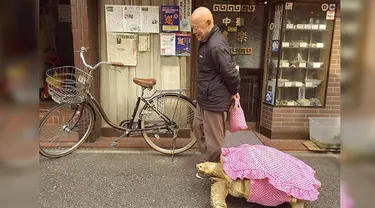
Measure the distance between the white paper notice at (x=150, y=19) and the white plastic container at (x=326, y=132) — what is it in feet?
9.66

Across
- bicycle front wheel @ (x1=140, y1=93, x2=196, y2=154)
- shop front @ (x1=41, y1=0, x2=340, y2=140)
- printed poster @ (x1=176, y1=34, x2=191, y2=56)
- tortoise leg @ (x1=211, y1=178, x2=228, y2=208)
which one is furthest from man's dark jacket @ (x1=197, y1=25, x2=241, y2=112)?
printed poster @ (x1=176, y1=34, x2=191, y2=56)

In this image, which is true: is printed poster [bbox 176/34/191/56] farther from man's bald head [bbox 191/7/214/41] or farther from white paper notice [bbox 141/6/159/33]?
man's bald head [bbox 191/7/214/41]

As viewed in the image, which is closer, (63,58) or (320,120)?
(320,120)

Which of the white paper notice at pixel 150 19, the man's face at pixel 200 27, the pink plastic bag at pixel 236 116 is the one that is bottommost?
the pink plastic bag at pixel 236 116

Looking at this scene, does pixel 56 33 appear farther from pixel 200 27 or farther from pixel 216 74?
pixel 216 74

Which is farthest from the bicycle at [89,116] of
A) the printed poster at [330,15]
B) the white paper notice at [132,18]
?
the printed poster at [330,15]

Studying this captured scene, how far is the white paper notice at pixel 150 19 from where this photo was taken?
4.38 m

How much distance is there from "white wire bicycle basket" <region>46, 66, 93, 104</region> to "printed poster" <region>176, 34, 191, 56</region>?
4.78ft

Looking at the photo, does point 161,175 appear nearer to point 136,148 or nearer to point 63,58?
point 136,148

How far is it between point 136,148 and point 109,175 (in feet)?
3.01

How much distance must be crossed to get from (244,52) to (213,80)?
2030 mm

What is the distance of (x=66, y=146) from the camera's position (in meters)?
4.22

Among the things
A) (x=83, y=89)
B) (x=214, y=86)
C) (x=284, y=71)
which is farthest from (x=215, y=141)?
(x=284, y=71)

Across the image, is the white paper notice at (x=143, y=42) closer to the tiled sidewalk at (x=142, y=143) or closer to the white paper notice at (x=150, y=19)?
the white paper notice at (x=150, y=19)
